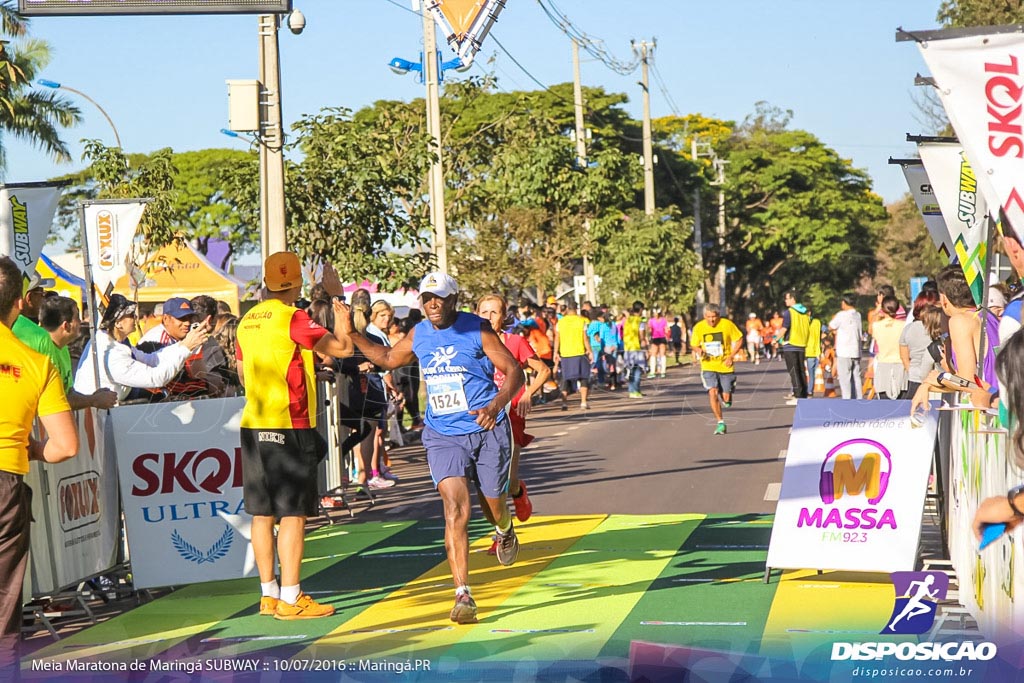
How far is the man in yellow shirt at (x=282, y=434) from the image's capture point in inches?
335

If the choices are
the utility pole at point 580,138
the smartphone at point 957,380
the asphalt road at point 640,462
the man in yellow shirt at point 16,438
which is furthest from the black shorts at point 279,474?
the utility pole at point 580,138

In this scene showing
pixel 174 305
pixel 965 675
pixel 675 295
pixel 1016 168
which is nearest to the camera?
pixel 1016 168

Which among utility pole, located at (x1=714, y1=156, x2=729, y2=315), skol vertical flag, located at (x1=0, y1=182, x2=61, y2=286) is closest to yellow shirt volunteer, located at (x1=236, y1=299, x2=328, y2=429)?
skol vertical flag, located at (x1=0, y1=182, x2=61, y2=286)

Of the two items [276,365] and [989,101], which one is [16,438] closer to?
[276,365]

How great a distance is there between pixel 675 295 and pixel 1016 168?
44.3 m

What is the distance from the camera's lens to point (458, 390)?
28.1 feet

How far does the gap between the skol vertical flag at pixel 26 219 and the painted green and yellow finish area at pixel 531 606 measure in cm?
254

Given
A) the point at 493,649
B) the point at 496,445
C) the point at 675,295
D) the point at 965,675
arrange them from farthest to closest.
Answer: the point at 675,295
the point at 496,445
the point at 493,649
the point at 965,675

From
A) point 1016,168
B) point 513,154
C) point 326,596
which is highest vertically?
point 513,154

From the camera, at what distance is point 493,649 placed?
291 inches

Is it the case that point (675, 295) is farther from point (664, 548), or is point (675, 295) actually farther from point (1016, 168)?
point (1016, 168)

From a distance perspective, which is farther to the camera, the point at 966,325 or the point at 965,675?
the point at 966,325

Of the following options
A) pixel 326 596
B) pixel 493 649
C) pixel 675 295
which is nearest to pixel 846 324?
pixel 326 596

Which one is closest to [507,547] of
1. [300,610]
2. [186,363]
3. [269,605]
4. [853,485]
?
[300,610]
